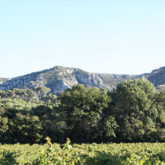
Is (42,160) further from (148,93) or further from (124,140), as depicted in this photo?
(148,93)

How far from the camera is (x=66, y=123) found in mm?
42875

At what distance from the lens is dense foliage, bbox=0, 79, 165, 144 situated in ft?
136

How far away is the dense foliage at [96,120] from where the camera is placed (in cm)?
4136

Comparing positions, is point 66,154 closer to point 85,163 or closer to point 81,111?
point 85,163

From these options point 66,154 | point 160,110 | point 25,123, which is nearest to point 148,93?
point 160,110

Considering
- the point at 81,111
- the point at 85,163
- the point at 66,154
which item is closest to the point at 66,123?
the point at 81,111

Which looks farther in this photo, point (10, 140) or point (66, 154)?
point (10, 140)

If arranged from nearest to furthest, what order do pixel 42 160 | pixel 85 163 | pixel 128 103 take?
pixel 42 160 < pixel 85 163 < pixel 128 103

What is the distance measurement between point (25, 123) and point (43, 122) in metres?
3.84

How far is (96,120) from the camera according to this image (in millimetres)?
40750

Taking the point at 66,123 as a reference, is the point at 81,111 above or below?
above

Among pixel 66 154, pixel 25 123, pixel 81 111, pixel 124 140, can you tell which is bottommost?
pixel 124 140

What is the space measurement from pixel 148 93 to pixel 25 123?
2764cm

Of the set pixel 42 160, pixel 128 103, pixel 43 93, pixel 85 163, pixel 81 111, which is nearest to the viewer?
pixel 42 160
